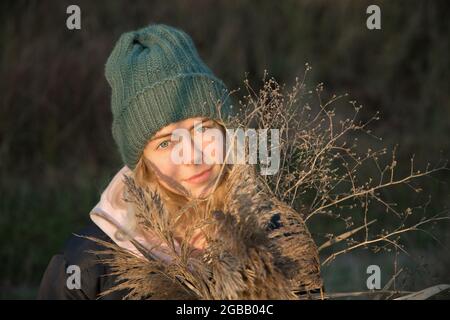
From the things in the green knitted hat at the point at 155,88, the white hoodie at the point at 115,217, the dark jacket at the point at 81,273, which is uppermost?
the green knitted hat at the point at 155,88

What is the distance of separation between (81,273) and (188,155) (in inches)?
20.5

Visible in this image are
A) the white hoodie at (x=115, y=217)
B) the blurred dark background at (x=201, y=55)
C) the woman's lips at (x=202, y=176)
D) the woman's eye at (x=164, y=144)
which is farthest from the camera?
the blurred dark background at (x=201, y=55)

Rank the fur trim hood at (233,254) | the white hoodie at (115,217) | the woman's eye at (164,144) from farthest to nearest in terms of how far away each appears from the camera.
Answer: the woman's eye at (164,144) → the white hoodie at (115,217) → the fur trim hood at (233,254)

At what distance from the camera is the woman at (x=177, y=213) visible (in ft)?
6.63

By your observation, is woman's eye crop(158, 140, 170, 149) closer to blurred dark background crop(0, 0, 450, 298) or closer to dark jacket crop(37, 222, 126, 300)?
dark jacket crop(37, 222, 126, 300)

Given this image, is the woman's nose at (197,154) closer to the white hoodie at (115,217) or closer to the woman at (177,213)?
the woman at (177,213)

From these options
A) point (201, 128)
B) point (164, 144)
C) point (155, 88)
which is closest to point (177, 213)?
point (201, 128)

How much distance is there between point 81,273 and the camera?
9.00ft

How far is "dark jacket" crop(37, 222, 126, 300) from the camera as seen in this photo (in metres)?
2.71

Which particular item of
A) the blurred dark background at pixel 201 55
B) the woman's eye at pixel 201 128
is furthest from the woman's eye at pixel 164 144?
the blurred dark background at pixel 201 55

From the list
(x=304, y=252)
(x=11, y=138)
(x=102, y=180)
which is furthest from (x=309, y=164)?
(x=11, y=138)

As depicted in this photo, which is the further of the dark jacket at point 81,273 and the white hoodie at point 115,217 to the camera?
the dark jacket at point 81,273

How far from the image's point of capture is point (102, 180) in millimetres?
6238

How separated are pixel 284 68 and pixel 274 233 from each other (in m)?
5.11
